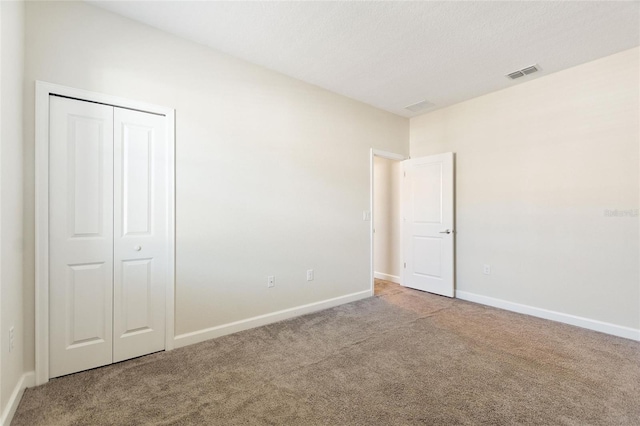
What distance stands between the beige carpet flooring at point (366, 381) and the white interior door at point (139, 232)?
0.24 metres

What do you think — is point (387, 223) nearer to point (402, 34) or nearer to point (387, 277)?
point (387, 277)

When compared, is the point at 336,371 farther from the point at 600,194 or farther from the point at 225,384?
the point at 600,194

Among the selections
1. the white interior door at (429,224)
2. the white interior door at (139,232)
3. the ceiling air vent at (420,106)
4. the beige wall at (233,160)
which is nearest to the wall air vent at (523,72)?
the ceiling air vent at (420,106)

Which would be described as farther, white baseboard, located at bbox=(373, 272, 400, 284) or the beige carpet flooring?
white baseboard, located at bbox=(373, 272, 400, 284)

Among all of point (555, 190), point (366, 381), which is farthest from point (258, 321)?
point (555, 190)

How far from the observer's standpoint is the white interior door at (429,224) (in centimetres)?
413

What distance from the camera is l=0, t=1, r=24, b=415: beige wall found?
5.10 feet

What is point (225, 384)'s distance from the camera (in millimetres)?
1994

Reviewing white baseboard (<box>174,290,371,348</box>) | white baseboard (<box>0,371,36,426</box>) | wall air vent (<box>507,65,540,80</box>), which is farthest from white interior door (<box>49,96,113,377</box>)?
wall air vent (<box>507,65,540,80</box>)

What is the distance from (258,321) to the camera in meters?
3.03

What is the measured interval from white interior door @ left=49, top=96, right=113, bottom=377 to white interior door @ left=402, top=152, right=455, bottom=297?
153 inches

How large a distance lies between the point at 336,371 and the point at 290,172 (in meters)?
2.08

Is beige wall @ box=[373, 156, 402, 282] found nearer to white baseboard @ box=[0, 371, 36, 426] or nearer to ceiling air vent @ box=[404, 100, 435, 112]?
ceiling air vent @ box=[404, 100, 435, 112]

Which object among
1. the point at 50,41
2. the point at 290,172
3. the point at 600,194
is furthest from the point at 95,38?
the point at 600,194
